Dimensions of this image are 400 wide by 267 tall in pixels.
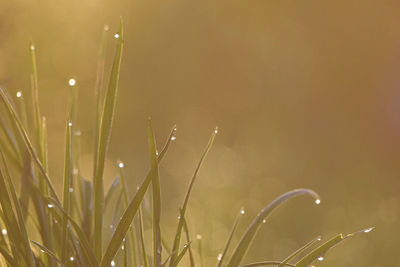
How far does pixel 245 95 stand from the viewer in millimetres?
2824

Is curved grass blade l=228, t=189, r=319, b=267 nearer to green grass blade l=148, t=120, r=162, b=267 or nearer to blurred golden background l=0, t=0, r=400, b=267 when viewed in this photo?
green grass blade l=148, t=120, r=162, b=267

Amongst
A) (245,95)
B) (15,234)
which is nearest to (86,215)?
(15,234)

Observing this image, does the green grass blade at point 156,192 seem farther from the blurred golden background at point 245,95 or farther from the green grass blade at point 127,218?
the blurred golden background at point 245,95

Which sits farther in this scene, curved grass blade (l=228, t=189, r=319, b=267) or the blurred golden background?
the blurred golden background

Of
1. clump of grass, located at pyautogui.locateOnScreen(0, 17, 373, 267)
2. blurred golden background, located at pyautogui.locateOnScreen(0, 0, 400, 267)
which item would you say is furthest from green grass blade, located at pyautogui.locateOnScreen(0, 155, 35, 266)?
blurred golden background, located at pyautogui.locateOnScreen(0, 0, 400, 267)

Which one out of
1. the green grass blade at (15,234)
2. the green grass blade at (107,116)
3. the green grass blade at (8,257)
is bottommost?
the green grass blade at (8,257)

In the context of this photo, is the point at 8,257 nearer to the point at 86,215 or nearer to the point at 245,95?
the point at 86,215

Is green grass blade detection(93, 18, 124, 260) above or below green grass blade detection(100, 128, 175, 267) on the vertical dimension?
above

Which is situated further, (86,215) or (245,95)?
(245,95)

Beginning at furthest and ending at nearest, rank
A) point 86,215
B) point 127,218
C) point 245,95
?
point 245,95 → point 86,215 → point 127,218

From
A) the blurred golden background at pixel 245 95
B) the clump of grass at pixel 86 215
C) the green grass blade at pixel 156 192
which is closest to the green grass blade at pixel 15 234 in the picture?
the clump of grass at pixel 86 215

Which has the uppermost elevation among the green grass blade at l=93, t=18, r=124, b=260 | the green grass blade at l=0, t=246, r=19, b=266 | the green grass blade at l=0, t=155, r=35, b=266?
the green grass blade at l=93, t=18, r=124, b=260

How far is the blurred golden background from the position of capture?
7.46ft

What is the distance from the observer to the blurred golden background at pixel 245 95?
2.27 m
